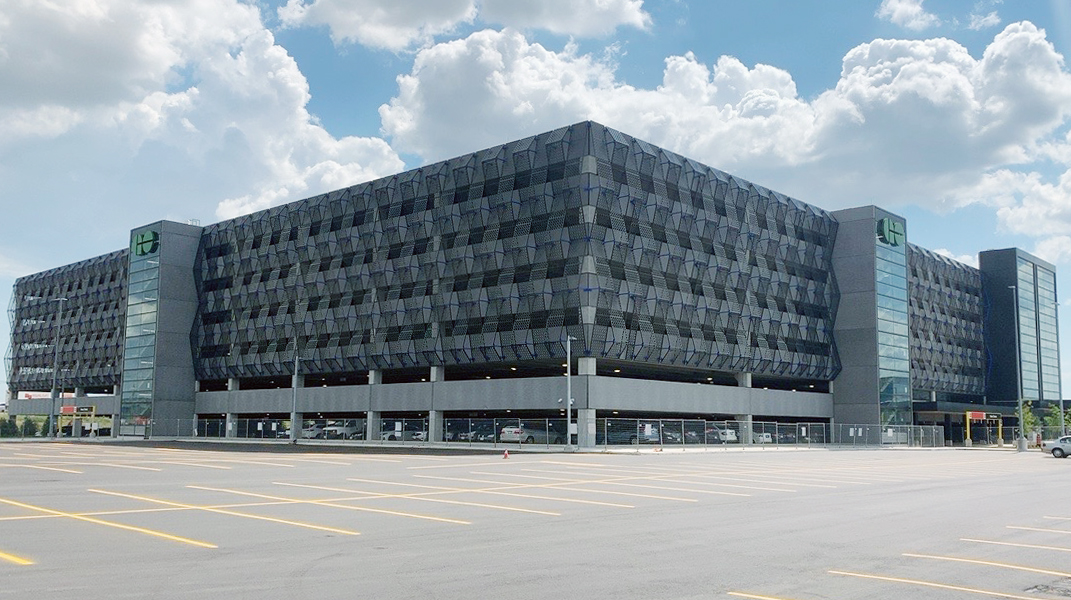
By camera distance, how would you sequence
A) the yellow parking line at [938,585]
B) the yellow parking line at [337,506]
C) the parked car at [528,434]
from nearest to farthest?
the yellow parking line at [938,585]
the yellow parking line at [337,506]
the parked car at [528,434]

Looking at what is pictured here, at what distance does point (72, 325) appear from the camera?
121m

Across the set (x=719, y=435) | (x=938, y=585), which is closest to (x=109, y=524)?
(x=938, y=585)

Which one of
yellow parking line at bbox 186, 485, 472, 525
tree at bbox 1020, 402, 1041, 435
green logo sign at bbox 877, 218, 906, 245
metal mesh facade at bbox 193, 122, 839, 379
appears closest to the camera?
yellow parking line at bbox 186, 485, 472, 525

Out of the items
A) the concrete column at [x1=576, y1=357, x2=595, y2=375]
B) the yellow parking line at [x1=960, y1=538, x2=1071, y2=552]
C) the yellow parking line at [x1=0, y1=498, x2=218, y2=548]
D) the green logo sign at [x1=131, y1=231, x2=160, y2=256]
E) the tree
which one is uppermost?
the green logo sign at [x1=131, y1=231, x2=160, y2=256]

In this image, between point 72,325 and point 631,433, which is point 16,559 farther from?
point 72,325

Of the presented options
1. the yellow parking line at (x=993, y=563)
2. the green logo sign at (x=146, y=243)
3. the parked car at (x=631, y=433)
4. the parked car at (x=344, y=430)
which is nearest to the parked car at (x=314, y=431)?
the parked car at (x=344, y=430)

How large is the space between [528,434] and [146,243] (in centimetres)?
5831

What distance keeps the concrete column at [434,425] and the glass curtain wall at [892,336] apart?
4259 centimetres

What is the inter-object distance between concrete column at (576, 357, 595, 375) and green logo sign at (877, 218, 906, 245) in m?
39.3

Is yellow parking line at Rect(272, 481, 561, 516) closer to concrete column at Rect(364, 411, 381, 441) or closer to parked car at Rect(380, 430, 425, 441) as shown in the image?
parked car at Rect(380, 430, 425, 441)

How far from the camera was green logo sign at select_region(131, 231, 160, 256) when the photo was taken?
102625 mm

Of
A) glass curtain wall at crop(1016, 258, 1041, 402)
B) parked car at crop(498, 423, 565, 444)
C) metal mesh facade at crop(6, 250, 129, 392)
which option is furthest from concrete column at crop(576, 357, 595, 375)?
glass curtain wall at crop(1016, 258, 1041, 402)

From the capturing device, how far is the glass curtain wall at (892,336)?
91250 mm

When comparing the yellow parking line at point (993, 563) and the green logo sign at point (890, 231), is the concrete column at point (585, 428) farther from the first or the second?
the yellow parking line at point (993, 563)
